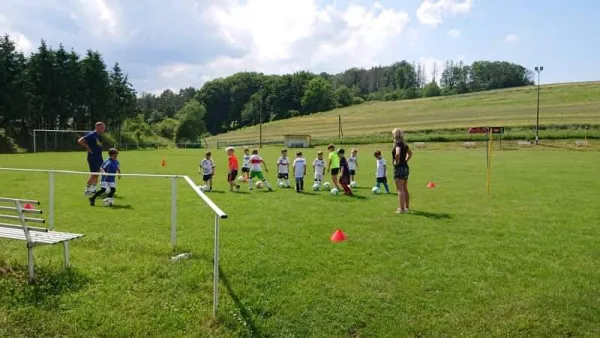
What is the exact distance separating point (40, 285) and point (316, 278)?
145 inches

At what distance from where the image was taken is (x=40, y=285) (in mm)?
6207

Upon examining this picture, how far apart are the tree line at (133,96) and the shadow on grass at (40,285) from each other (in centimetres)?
5880

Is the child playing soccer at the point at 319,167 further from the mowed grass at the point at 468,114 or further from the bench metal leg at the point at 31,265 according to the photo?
the mowed grass at the point at 468,114

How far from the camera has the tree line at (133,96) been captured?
59.2 meters

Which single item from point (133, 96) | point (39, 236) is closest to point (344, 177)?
point (39, 236)

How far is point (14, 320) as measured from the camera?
216 inches

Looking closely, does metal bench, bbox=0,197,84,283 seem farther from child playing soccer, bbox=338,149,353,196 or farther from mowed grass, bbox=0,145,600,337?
child playing soccer, bbox=338,149,353,196

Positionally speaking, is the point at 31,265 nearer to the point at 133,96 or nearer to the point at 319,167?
the point at 319,167

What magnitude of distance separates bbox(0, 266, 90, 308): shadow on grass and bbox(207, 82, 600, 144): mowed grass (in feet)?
255

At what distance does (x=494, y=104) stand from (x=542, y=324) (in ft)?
385

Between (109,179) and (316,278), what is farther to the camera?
(109,179)

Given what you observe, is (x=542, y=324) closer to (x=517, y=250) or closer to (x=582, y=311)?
(x=582, y=311)

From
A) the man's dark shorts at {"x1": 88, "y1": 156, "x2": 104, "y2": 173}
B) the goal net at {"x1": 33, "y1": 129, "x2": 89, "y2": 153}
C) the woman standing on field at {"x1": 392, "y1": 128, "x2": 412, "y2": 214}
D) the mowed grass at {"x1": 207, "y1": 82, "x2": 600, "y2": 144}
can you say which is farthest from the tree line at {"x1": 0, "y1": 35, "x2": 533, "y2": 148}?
the woman standing on field at {"x1": 392, "y1": 128, "x2": 412, "y2": 214}

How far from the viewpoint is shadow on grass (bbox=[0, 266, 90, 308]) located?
5898 millimetres
